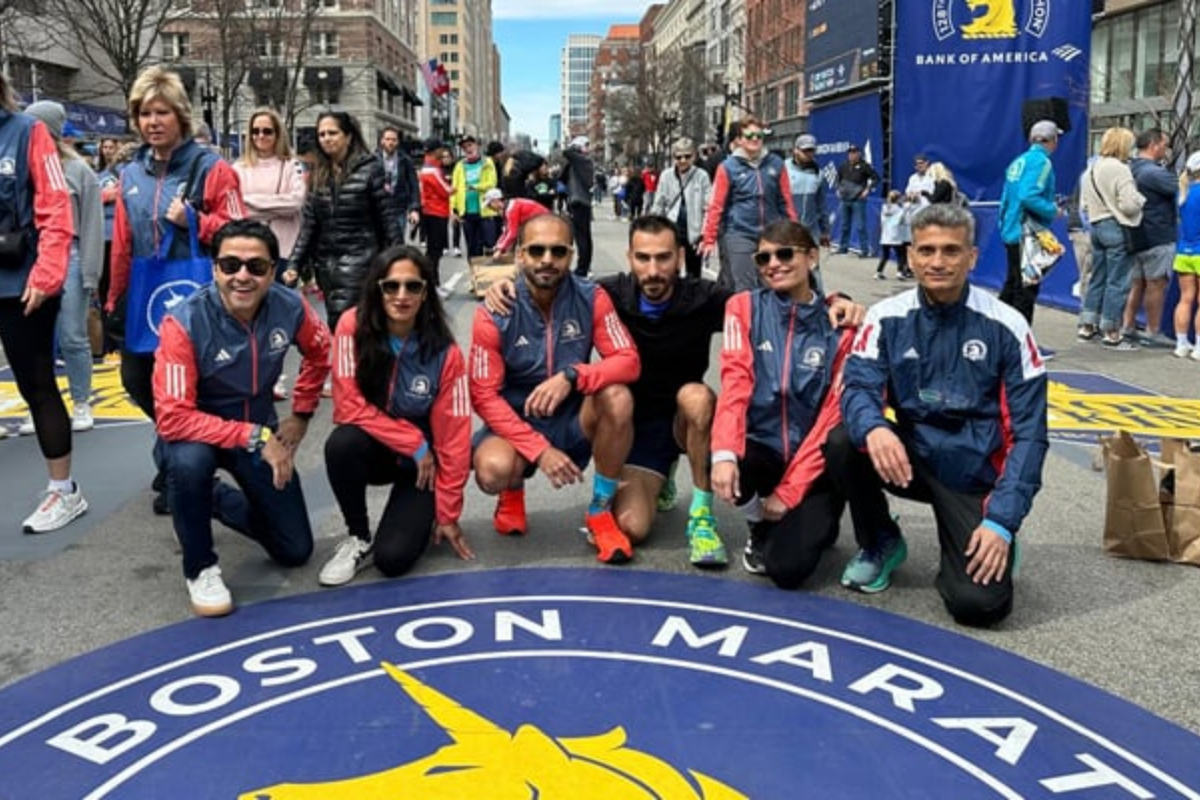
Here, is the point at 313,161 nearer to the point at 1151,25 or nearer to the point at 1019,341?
the point at 1019,341

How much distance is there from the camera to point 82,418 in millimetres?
7129

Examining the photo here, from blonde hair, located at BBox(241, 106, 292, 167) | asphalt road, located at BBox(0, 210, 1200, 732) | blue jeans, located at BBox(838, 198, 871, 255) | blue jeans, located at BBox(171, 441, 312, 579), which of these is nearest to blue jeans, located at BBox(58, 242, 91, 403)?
asphalt road, located at BBox(0, 210, 1200, 732)

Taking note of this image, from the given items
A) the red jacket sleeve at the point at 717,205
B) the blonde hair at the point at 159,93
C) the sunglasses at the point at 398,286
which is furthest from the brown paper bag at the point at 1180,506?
the red jacket sleeve at the point at 717,205

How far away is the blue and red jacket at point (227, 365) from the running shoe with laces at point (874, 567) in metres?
2.25

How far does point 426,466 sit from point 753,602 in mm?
1400

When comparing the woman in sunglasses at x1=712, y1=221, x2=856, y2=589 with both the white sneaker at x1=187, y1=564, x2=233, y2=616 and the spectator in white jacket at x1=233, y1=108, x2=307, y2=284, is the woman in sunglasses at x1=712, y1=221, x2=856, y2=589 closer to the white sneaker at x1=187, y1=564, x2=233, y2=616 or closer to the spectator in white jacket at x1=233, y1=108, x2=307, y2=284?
the white sneaker at x1=187, y1=564, x2=233, y2=616

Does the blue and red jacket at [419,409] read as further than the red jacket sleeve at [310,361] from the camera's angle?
No

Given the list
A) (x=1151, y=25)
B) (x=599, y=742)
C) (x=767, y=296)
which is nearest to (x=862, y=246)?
(x=1151, y=25)

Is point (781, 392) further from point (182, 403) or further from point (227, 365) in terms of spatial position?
point (182, 403)

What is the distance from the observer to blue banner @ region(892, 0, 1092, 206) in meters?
17.5

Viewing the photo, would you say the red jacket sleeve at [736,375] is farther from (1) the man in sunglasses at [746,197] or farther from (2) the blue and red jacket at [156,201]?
(1) the man in sunglasses at [746,197]

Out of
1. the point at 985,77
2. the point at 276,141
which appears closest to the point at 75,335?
the point at 276,141

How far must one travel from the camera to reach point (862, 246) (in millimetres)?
21531

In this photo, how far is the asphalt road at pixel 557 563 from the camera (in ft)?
12.3
